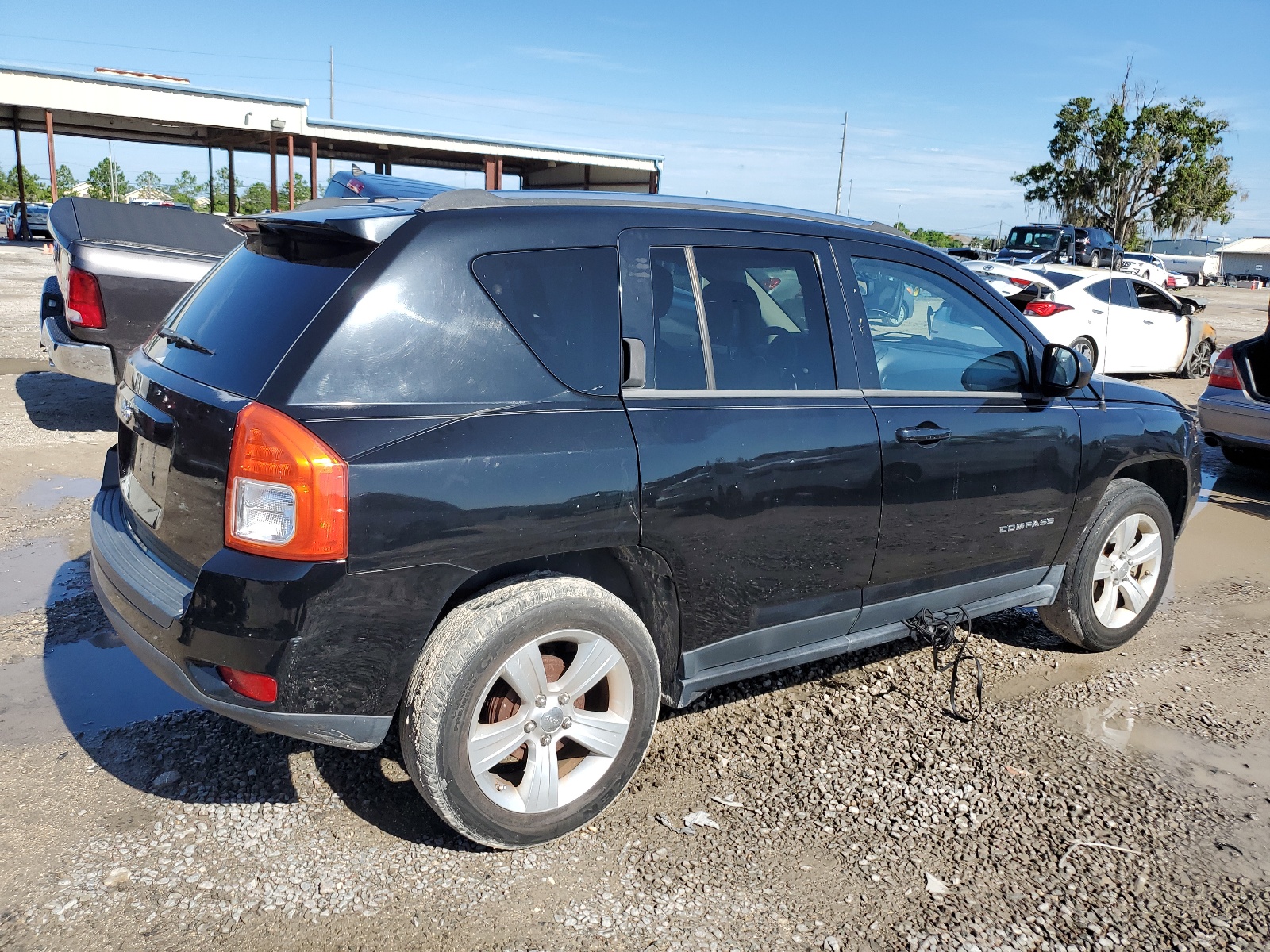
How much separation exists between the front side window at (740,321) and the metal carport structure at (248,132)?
21081 mm

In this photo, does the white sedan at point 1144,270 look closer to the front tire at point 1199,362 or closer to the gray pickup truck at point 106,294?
→ the front tire at point 1199,362

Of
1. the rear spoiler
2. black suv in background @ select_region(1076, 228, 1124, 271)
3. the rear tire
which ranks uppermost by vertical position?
black suv in background @ select_region(1076, 228, 1124, 271)

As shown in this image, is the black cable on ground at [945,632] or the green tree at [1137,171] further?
the green tree at [1137,171]

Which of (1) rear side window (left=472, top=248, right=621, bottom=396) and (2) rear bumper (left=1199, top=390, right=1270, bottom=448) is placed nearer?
(1) rear side window (left=472, top=248, right=621, bottom=396)

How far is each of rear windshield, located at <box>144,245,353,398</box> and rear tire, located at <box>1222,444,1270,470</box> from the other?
8.23m

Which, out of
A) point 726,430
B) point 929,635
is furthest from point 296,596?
point 929,635

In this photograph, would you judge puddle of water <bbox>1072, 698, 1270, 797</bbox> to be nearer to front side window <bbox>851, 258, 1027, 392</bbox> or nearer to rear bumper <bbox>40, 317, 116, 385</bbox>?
front side window <bbox>851, 258, 1027, 392</bbox>

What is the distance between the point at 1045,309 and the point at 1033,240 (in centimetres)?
1683

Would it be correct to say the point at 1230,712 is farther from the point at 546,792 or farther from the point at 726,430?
the point at 546,792

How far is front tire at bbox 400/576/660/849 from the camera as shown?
107 inches

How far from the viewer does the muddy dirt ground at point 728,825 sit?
2.69 meters

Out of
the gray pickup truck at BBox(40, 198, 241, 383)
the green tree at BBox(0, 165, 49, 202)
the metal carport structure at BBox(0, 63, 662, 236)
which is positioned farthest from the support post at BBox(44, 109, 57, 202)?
the green tree at BBox(0, 165, 49, 202)

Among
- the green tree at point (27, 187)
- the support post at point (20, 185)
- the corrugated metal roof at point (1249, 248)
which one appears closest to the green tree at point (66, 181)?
the green tree at point (27, 187)

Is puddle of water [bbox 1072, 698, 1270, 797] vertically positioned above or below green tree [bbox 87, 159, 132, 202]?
below
